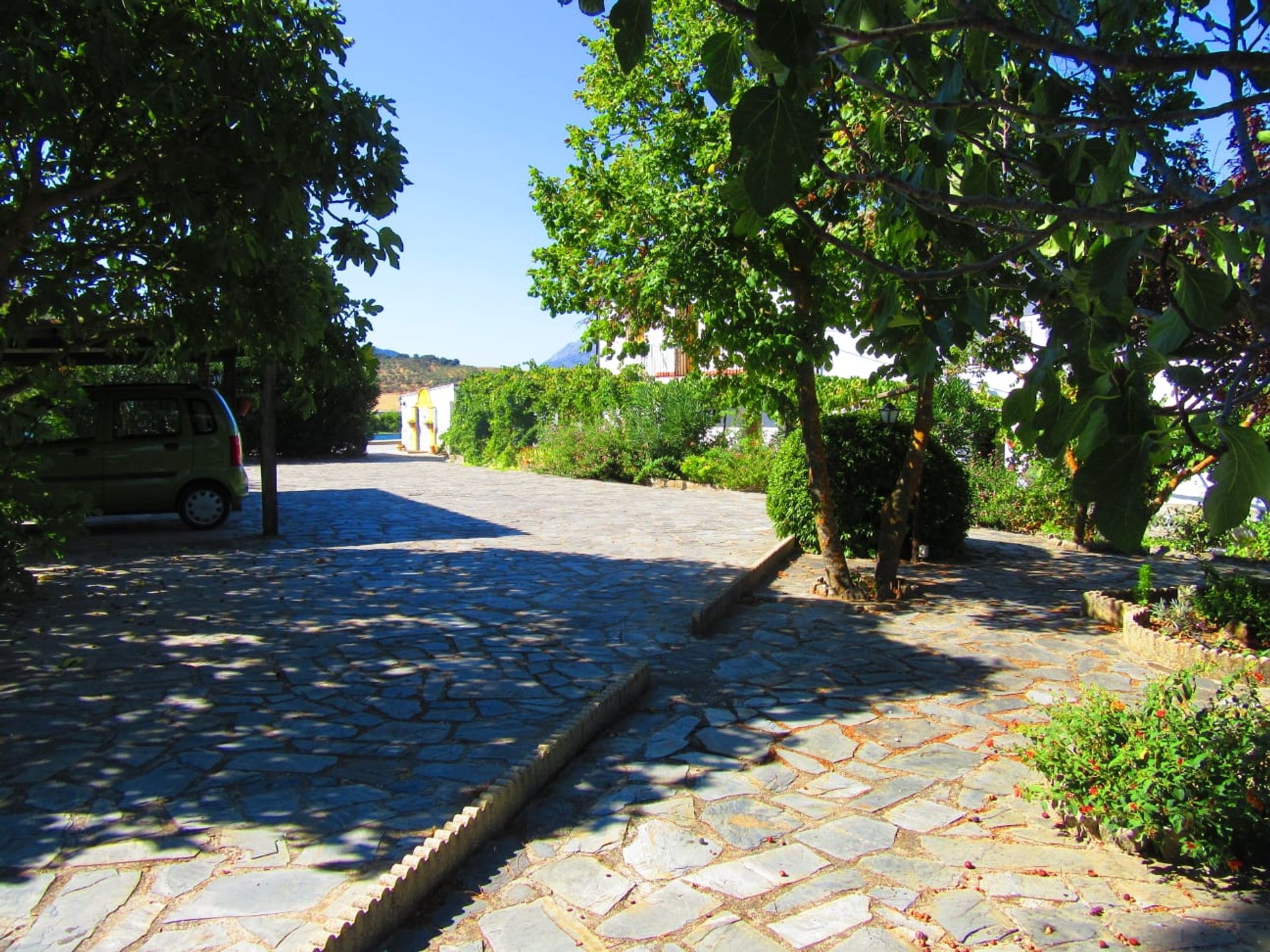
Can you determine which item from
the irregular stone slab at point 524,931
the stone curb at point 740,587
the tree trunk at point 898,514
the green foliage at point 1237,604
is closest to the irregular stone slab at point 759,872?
the irregular stone slab at point 524,931

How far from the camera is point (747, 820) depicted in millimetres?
4066

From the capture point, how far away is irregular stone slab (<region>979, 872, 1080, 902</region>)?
3.45 meters

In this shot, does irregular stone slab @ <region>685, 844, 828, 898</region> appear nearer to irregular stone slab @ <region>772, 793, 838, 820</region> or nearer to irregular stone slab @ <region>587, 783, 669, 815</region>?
irregular stone slab @ <region>772, 793, 838, 820</region>

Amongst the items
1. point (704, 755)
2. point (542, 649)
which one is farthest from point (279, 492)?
point (704, 755)

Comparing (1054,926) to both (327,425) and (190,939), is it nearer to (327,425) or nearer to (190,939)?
(190,939)

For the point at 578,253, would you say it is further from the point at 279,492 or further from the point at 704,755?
the point at 279,492

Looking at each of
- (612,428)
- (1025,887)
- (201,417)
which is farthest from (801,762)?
(612,428)

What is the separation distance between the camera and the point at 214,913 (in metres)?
3.10

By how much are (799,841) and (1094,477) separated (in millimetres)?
2845

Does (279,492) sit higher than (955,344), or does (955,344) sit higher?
(955,344)

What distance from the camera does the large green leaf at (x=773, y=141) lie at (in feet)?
5.21

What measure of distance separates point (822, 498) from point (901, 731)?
3.95 metres

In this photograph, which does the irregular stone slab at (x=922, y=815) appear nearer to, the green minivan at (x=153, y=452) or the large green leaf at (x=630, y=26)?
the large green leaf at (x=630, y=26)

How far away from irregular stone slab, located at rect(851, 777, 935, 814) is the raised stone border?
87.8 inches
